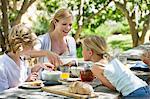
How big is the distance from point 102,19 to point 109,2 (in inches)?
34.5

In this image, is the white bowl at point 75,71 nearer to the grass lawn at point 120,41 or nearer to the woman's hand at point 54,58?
the woman's hand at point 54,58

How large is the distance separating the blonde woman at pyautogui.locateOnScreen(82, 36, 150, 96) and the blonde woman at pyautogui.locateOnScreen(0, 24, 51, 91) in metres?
0.43

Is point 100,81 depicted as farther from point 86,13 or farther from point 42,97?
point 86,13

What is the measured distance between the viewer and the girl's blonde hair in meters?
2.85

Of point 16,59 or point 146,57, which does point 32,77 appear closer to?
point 16,59

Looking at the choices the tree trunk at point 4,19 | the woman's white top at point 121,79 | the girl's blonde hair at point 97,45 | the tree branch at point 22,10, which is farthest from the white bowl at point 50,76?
the tree branch at point 22,10

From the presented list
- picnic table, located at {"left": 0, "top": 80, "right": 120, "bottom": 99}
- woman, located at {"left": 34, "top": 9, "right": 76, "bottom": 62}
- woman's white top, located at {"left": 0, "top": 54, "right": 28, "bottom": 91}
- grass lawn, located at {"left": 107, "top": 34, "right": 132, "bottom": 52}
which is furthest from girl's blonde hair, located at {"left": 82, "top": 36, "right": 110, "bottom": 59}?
grass lawn, located at {"left": 107, "top": 34, "right": 132, "bottom": 52}

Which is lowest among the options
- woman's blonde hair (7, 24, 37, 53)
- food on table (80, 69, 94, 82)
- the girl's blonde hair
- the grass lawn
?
food on table (80, 69, 94, 82)

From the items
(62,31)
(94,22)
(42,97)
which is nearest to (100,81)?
(42,97)

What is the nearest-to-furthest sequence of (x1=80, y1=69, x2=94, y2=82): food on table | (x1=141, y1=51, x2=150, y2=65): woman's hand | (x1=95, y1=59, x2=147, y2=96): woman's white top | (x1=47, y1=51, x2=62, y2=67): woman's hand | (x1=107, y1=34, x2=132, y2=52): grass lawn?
(x1=95, y1=59, x2=147, y2=96): woman's white top
(x1=80, y1=69, x2=94, y2=82): food on table
(x1=47, y1=51, x2=62, y2=67): woman's hand
(x1=141, y1=51, x2=150, y2=65): woman's hand
(x1=107, y1=34, x2=132, y2=52): grass lawn

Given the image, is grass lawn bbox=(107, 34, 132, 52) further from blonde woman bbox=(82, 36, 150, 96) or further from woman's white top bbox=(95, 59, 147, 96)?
woman's white top bbox=(95, 59, 147, 96)

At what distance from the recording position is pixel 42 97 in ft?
8.04

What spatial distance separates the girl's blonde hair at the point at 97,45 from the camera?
112 inches

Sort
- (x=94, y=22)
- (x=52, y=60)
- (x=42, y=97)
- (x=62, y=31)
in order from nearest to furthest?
(x=42, y=97)
(x=52, y=60)
(x=62, y=31)
(x=94, y=22)
